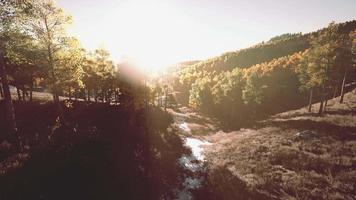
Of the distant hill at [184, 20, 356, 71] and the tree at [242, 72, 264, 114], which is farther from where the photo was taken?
the distant hill at [184, 20, 356, 71]

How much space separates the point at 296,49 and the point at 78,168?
667 ft

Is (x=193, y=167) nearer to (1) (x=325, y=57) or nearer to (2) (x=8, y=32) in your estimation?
(2) (x=8, y=32)

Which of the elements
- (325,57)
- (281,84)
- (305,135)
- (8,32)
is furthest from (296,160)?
(281,84)

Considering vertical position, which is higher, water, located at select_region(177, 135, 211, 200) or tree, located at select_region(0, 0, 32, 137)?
tree, located at select_region(0, 0, 32, 137)

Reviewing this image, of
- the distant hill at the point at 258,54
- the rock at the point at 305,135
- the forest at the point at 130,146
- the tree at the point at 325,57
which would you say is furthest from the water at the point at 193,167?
the distant hill at the point at 258,54

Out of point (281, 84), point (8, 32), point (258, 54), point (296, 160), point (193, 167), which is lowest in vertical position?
point (193, 167)

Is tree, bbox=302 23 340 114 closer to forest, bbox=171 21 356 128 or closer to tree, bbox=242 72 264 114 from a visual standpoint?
forest, bbox=171 21 356 128

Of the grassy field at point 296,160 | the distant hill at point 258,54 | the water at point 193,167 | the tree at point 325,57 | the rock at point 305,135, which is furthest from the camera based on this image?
the distant hill at point 258,54

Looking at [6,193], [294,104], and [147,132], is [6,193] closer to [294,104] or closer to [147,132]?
[147,132]

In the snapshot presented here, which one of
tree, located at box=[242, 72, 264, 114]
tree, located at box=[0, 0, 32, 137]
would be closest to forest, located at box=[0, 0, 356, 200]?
tree, located at box=[0, 0, 32, 137]

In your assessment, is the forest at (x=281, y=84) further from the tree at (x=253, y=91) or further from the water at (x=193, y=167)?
the water at (x=193, y=167)

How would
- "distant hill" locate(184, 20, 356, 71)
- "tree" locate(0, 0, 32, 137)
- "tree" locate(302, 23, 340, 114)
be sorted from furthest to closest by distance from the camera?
"distant hill" locate(184, 20, 356, 71) < "tree" locate(302, 23, 340, 114) < "tree" locate(0, 0, 32, 137)

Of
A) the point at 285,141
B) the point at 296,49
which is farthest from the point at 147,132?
the point at 296,49

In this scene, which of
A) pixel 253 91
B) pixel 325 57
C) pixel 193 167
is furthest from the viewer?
pixel 253 91
